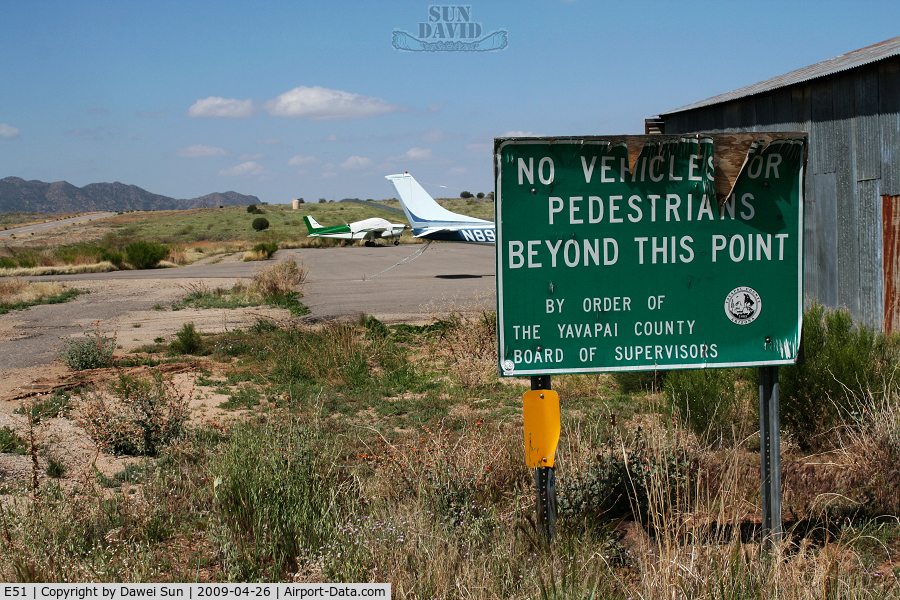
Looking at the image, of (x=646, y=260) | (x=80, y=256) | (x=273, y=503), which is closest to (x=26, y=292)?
(x=80, y=256)

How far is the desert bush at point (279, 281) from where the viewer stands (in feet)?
63.1

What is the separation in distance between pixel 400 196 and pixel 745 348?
28.8 meters

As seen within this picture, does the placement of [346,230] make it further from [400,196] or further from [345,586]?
[345,586]

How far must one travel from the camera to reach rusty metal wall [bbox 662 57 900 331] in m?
8.90

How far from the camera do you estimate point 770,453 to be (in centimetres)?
314

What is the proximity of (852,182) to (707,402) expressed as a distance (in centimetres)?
617

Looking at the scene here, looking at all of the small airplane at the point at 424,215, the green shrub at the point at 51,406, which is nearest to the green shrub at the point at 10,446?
the green shrub at the point at 51,406

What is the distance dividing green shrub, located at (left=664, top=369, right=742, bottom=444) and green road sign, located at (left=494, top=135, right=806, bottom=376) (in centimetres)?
217

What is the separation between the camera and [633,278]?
10.1ft

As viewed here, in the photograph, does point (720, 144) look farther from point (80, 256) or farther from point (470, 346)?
point (80, 256)

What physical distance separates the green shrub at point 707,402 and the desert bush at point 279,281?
48.9ft

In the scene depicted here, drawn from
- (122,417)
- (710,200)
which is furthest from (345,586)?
(122,417)

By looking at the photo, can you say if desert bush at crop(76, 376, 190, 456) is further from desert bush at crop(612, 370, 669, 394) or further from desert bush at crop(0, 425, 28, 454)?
desert bush at crop(612, 370, 669, 394)

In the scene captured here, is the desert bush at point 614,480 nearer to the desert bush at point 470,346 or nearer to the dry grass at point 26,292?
the desert bush at point 470,346
